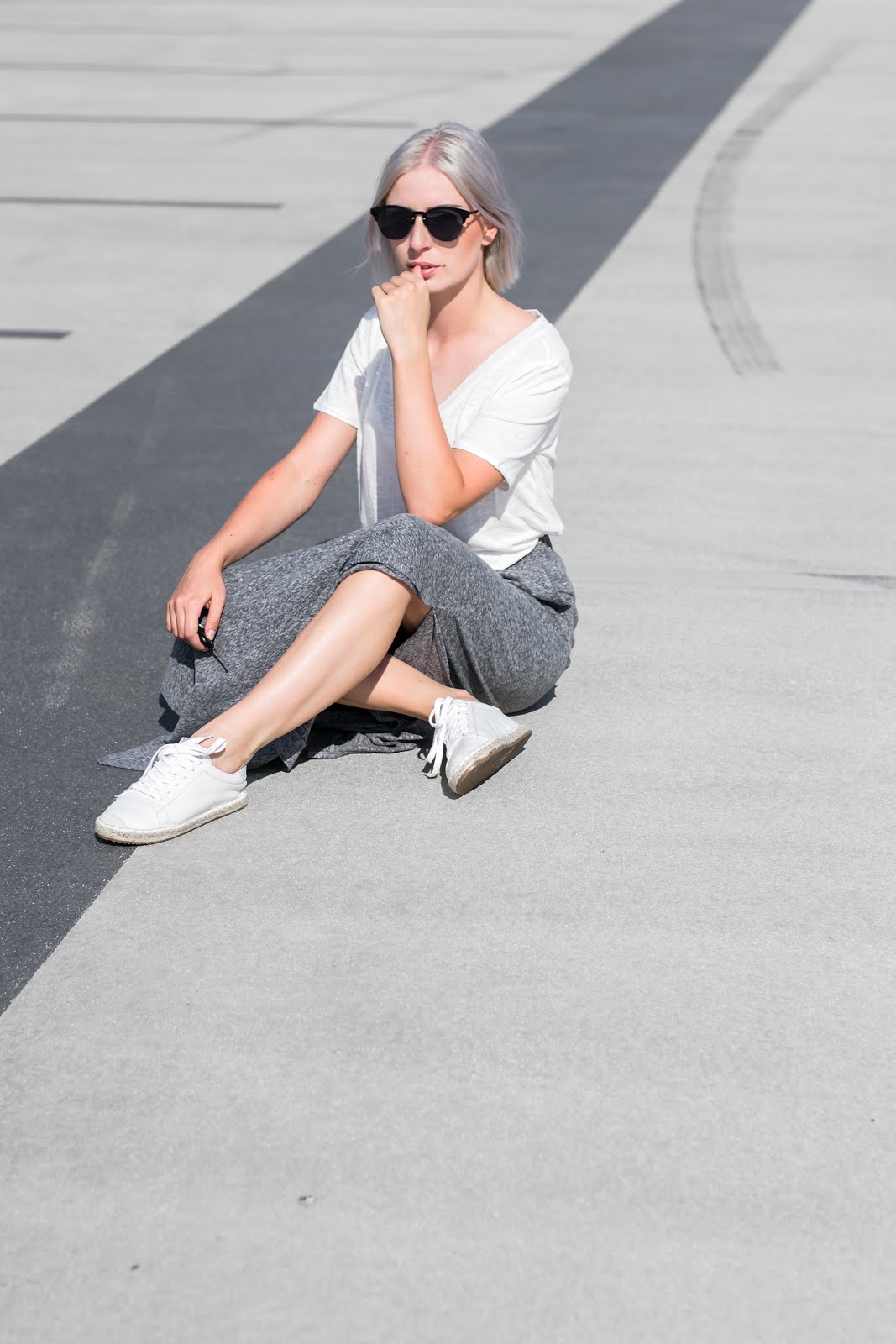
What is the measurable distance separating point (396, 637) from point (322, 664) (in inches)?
13.5

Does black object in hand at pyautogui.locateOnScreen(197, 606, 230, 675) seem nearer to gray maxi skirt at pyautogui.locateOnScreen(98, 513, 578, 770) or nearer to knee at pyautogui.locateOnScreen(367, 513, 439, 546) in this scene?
gray maxi skirt at pyautogui.locateOnScreen(98, 513, 578, 770)

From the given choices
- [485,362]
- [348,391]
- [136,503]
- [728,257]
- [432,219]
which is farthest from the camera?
[728,257]

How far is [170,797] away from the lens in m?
3.33

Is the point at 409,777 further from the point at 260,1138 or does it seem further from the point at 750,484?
the point at 750,484

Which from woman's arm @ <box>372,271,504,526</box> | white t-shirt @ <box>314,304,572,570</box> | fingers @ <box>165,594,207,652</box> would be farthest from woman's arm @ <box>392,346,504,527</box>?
fingers @ <box>165,594,207,652</box>

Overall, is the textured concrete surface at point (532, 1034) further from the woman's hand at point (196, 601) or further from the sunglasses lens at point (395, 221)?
the sunglasses lens at point (395, 221)

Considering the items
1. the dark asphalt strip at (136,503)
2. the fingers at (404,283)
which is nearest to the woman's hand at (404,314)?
the fingers at (404,283)

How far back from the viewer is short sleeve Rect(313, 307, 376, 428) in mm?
3885

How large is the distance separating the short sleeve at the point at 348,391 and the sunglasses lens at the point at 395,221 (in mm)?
275

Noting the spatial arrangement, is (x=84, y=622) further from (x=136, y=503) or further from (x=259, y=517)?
(x=136, y=503)

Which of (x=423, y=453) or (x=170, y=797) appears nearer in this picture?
(x=170, y=797)

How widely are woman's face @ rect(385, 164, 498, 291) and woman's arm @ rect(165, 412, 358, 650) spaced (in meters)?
0.43

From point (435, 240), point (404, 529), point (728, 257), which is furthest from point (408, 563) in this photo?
point (728, 257)

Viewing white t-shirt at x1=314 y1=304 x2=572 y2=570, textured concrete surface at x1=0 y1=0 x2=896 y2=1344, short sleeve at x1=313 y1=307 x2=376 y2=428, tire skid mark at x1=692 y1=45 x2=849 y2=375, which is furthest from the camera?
tire skid mark at x1=692 y1=45 x2=849 y2=375
